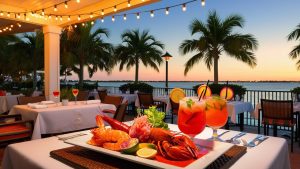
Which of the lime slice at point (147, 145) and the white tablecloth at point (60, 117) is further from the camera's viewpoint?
the white tablecloth at point (60, 117)

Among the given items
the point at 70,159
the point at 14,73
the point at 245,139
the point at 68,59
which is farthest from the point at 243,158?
the point at 14,73

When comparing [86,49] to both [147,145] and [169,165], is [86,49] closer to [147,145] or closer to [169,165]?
[147,145]

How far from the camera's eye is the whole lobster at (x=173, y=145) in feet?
2.83

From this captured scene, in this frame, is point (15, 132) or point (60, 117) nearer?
point (15, 132)

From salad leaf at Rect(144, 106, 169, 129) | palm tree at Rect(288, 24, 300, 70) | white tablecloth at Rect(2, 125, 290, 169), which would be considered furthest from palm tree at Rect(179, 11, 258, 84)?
salad leaf at Rect(144, 106, 169, 129)

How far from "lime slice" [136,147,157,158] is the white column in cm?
641

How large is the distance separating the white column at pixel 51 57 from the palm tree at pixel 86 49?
433 centimetres

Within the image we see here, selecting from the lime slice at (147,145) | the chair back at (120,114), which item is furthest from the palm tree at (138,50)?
the lime slice at (147,145)

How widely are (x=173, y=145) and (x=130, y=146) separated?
16cm

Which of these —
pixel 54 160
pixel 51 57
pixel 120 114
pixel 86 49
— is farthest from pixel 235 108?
pixel 86 49

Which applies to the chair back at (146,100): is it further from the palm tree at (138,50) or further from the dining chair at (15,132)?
the palm tree at (138,50)

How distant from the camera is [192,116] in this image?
1.06m

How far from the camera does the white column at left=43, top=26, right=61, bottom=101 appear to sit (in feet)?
22.3

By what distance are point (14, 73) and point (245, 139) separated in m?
17.2
